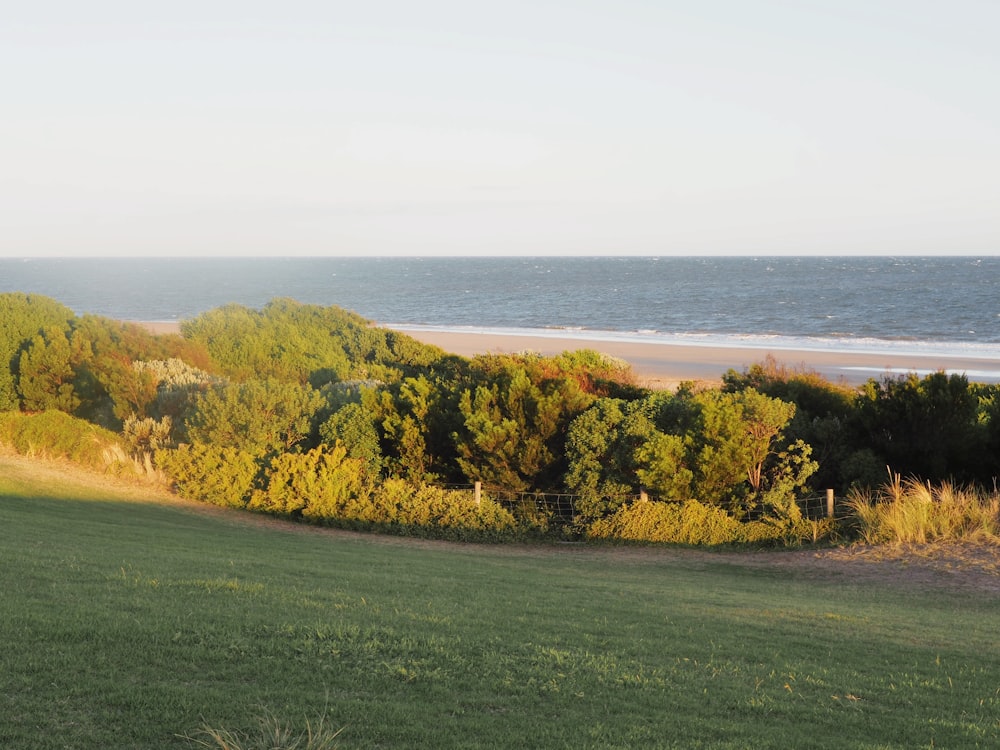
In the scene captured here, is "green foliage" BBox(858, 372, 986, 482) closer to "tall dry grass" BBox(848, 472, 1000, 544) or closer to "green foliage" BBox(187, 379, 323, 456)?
"tall dry grass" BBox(848, 472, 1000, 544)

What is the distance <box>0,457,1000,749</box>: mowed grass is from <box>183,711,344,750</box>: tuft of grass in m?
0.14

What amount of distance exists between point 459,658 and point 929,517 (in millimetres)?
13042

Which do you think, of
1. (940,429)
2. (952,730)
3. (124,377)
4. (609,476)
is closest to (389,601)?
(952,730)

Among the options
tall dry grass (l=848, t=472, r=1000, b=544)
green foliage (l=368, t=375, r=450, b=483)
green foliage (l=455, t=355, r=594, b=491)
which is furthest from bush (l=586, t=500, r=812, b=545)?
green foliage (l=368, t=375, r=450, b=483)

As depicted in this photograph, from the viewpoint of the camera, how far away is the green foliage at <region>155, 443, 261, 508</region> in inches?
820

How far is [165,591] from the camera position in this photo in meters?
9.37

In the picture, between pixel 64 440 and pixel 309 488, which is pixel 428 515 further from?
pixel 64 440

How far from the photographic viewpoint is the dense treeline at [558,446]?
20.2 metres

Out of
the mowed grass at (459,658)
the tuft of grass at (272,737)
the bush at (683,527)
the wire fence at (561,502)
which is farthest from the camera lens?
the wire fence at (561,502)

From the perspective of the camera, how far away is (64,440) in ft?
80.5

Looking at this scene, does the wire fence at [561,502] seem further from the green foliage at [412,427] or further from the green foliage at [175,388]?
the green foliage at [175,388]

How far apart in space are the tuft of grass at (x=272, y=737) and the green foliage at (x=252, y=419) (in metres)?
17.4

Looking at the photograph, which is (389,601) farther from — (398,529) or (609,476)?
(609,476)

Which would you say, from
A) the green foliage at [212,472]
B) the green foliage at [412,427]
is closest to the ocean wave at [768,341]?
the green foliage at [412,427]
